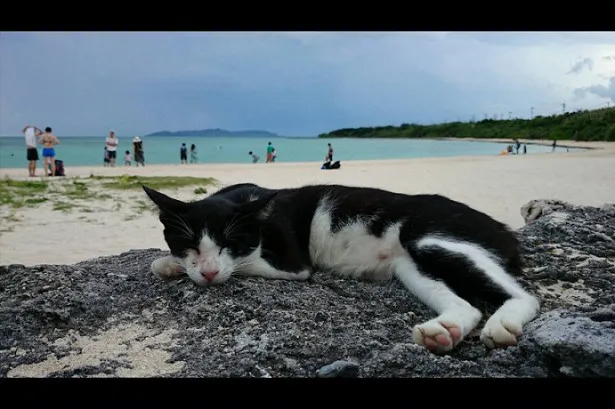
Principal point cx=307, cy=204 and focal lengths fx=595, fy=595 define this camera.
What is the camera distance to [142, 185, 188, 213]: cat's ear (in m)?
1.99

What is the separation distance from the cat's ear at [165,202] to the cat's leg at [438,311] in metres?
0.77

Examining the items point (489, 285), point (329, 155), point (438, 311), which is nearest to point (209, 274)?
point (329, 155)

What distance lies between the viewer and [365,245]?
2.21 m

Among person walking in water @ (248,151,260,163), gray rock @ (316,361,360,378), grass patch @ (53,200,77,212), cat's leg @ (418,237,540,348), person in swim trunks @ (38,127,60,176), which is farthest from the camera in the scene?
grass patch @ (53,200,77,212)

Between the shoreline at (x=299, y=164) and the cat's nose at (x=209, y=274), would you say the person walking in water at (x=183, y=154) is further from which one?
the cat's nose at (x=209, y=274)

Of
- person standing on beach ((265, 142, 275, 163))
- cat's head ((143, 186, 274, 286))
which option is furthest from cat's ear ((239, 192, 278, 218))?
person standing on beach ((265, 142, 275, 163))

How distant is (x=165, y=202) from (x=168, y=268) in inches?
11.5

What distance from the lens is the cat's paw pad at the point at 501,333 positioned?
156cm

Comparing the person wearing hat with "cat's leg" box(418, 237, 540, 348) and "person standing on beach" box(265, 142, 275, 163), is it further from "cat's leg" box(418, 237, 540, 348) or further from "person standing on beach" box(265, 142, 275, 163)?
"cat's leg" box(418, 237, 540, 348)

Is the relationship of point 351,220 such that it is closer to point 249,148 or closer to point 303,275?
point 303,275

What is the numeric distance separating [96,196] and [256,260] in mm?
831

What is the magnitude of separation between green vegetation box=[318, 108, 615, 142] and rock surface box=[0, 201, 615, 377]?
512 millimetres

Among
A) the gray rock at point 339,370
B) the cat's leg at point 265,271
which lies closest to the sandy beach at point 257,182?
the cat's leg at point 265,271
